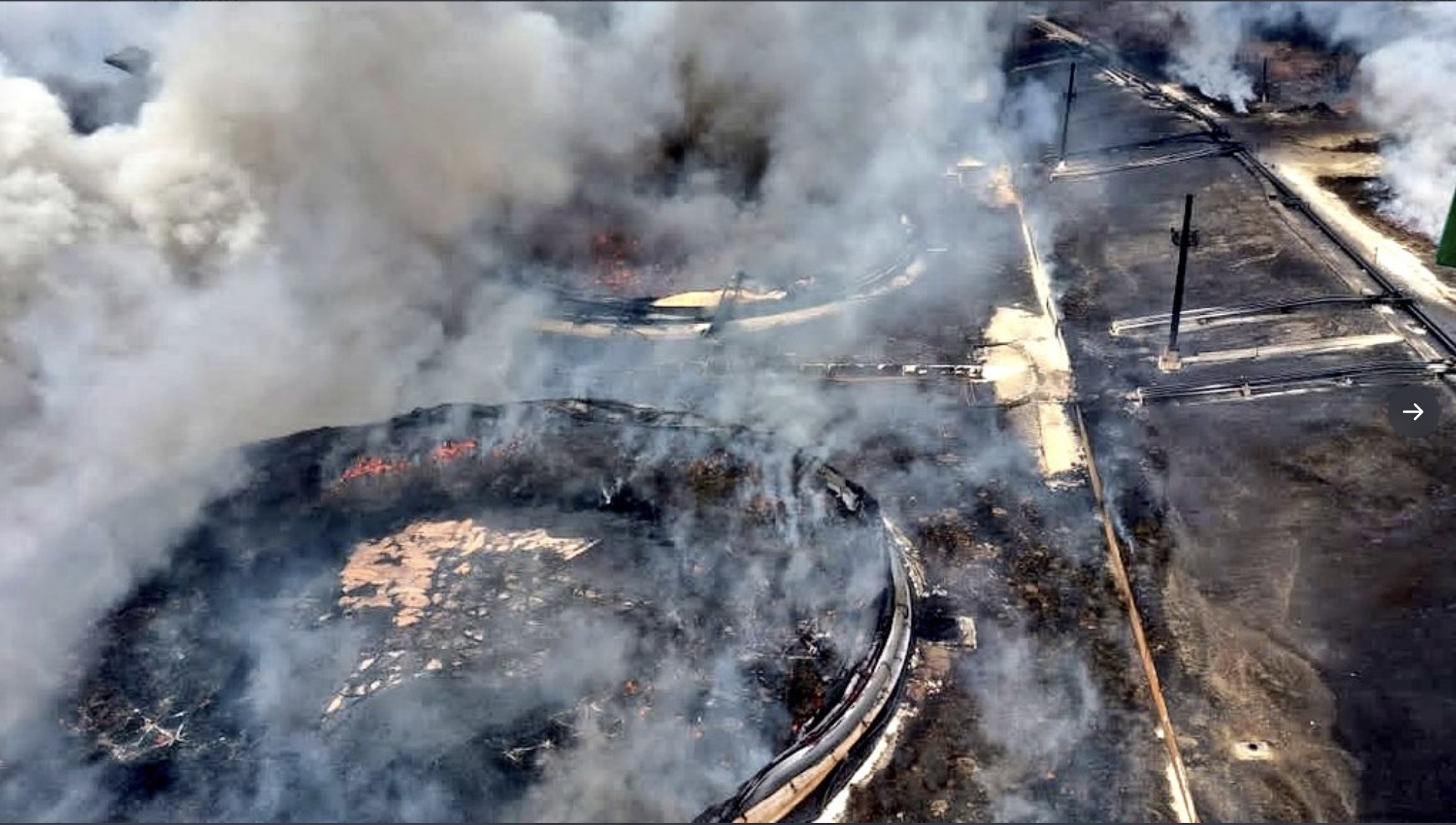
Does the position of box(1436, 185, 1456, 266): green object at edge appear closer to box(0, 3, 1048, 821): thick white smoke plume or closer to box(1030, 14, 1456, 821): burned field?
box(1030, 14, 1456, 821): burned field

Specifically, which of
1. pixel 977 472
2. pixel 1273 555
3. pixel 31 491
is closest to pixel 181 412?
pixel 31 491

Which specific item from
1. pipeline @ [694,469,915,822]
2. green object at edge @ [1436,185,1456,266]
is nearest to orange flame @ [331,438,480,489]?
pipeline @ [694,469,915,822]

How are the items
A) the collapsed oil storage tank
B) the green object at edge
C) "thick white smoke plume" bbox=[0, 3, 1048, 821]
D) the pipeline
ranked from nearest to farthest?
1. the pipeline
2. the collapsed oil storage tank
3. "thick white smoke plume" bbox=[0, 3, 1048, 821]
4. the green object at edge

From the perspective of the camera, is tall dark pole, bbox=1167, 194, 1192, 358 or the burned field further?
tall dark pole, bbox=1167, 194, 1192, 358

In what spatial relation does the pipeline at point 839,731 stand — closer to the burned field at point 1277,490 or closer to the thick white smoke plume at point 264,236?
the burned field at point 1277,490

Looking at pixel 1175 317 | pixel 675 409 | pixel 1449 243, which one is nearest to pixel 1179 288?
pixel 1175 317

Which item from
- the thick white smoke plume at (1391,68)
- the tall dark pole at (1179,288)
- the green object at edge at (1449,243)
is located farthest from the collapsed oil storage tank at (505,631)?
the thick white smoke plume at (1391,68)
